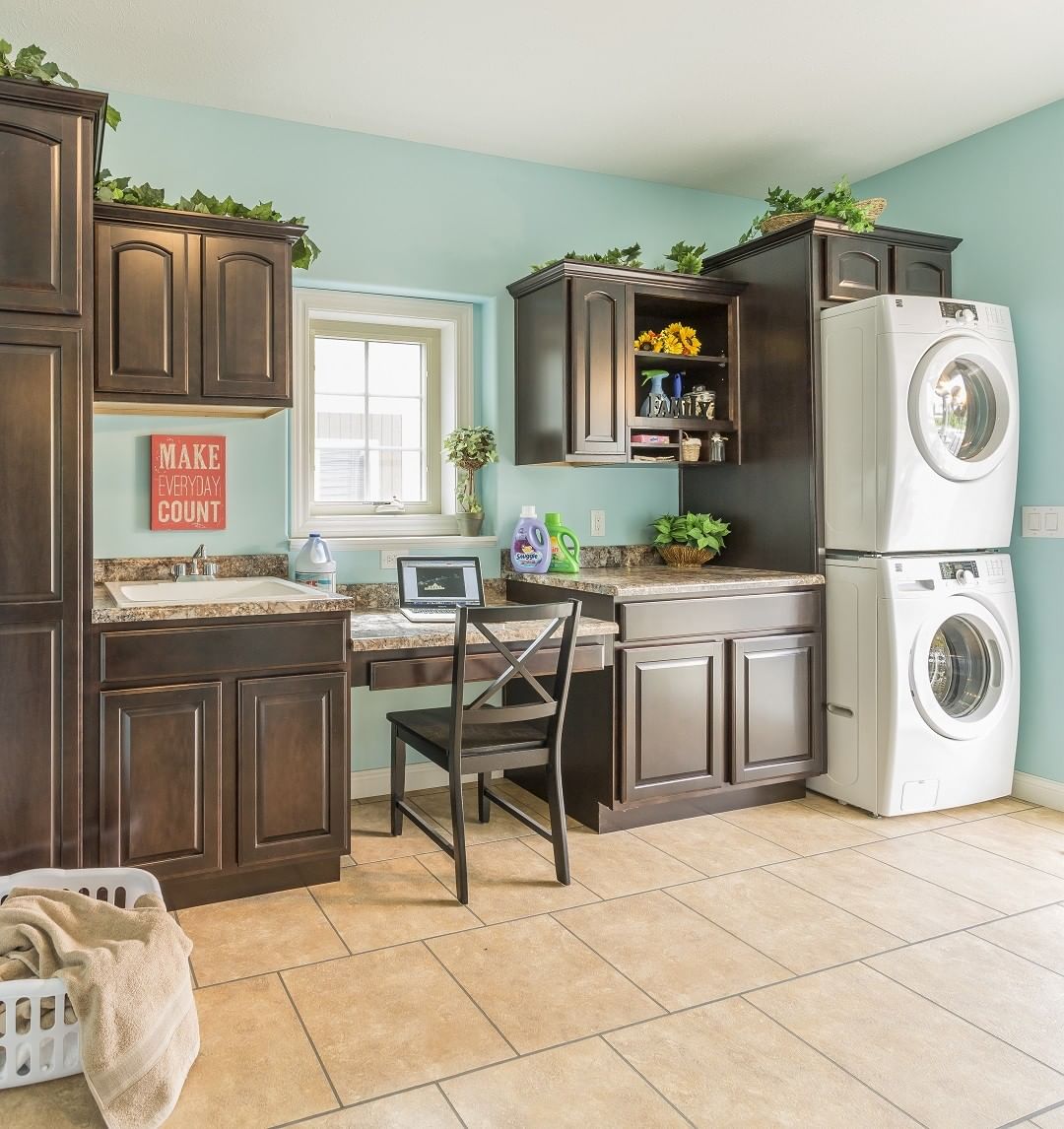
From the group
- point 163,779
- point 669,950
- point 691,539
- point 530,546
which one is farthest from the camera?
point 691,539

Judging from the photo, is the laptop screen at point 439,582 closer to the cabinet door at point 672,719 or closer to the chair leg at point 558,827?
the cabinet door at point 672,719

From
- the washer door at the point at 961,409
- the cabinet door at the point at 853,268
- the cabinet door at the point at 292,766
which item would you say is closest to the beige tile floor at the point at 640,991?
the cabinet door at the point at 292,766

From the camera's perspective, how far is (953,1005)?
211 centimetres

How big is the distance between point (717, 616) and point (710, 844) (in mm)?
802

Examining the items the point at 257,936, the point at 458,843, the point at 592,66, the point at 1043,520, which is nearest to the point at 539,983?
the point at 458,843

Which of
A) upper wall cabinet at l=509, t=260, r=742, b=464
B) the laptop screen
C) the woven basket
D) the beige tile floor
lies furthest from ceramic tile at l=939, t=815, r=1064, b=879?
the laptop screen

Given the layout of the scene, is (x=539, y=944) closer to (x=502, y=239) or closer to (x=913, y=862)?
(x=913, y=862)

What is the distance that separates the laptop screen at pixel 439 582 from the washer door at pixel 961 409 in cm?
167

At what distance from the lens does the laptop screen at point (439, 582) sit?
331 centimetres

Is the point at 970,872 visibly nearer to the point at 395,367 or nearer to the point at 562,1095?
the point at 562,1095

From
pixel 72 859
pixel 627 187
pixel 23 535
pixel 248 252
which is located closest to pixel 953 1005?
pixel 72 859

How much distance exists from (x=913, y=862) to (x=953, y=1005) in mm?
915

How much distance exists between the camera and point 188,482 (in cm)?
328

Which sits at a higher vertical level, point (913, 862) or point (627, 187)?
point (627, 187)
